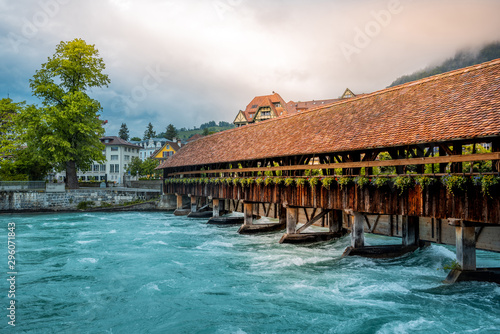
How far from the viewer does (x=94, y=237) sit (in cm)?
1792

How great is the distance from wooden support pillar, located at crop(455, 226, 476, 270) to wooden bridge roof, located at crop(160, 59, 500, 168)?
2255mm

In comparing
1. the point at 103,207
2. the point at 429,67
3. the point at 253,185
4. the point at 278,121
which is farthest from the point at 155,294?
the point at 429,67

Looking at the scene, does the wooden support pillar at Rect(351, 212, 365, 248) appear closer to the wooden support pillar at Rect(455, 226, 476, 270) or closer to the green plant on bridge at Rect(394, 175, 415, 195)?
the green plant on bridge at Rect(394, 175, 415, 195)

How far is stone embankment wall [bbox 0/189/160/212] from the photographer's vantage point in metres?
28.1

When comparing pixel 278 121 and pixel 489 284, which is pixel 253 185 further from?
pixel 489 284

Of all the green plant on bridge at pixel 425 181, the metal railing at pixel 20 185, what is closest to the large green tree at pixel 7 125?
the metal railing at pixel 20 185

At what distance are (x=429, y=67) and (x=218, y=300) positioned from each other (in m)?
145

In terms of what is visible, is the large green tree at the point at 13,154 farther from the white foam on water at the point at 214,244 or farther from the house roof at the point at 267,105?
the house roof at the point at 267,105

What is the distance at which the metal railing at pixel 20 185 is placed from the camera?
2811 centimetres

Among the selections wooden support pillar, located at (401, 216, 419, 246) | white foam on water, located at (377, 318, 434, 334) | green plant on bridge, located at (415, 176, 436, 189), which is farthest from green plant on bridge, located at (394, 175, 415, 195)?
white foam on water, located at (377, 318, 434, 334)

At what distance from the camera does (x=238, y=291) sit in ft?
31.3

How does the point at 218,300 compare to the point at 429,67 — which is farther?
the point at 429,67

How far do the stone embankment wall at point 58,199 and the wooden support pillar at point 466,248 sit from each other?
26698 millimetres

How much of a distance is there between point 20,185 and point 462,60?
423ft
